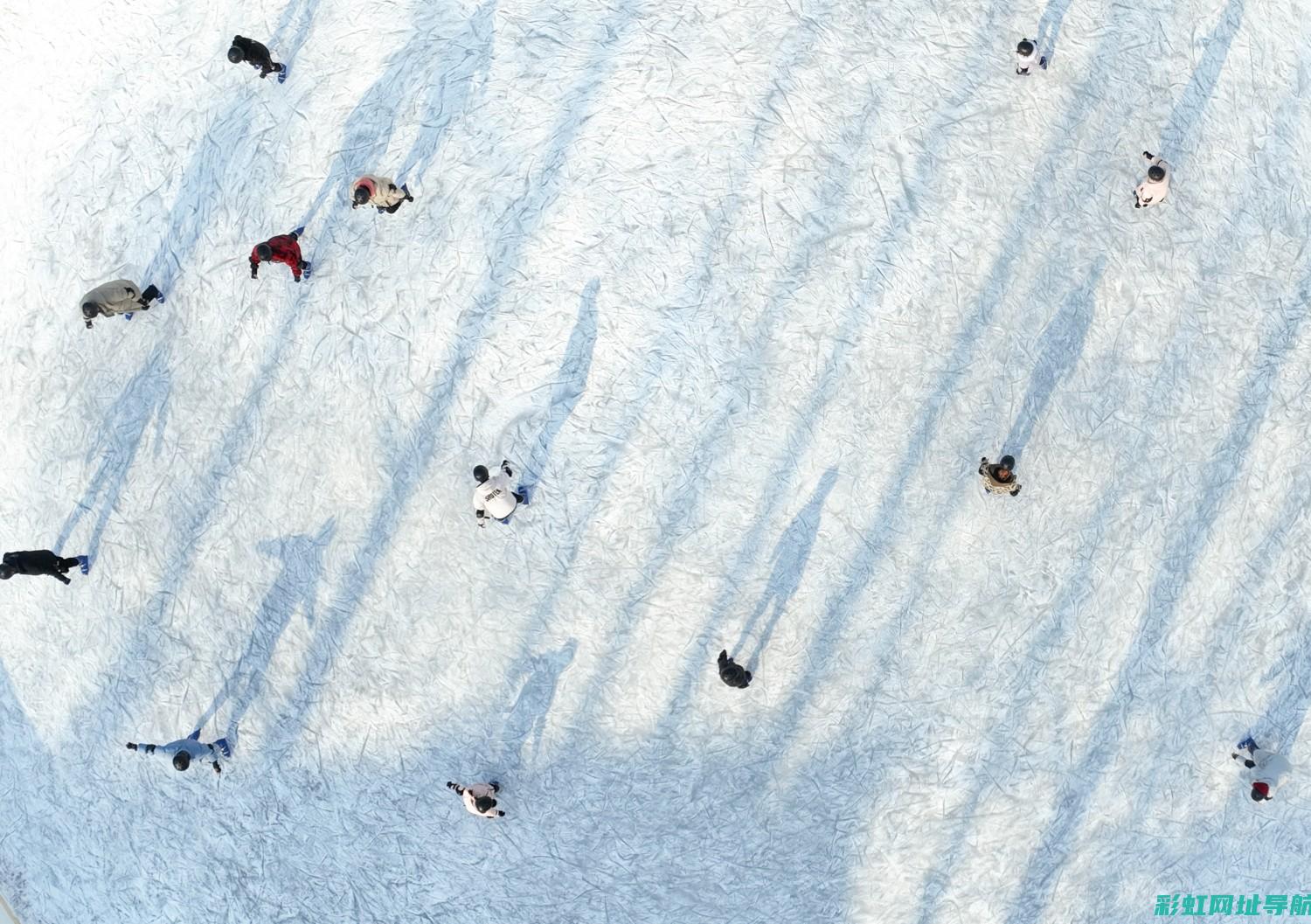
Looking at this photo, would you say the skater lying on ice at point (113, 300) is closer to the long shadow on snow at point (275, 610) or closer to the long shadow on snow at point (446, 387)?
the long shadow on snow at point (275, 610)

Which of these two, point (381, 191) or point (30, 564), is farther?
point (30, 564)

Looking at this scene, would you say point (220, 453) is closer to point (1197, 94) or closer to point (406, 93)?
point (406, 93)

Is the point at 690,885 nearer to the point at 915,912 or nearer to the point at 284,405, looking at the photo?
the point at 915,912

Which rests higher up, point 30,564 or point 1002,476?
point 1002,476

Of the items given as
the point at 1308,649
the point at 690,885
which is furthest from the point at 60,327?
the point at 1308,649

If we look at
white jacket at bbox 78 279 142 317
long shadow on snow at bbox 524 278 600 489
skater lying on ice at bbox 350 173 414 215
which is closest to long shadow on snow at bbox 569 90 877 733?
long shadow on snow at bbox 524 278 600 489

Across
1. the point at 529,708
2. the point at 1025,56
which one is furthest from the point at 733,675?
the point at 1025,56

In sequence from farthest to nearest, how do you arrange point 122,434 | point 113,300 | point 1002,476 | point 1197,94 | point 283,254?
point 122,434
point 1197,94
point 113,300
point 283,254
point 1002,476

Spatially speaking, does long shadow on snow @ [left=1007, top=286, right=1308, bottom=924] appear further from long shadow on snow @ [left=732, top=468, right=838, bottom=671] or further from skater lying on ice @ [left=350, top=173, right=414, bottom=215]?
skater lying on ice @ [left=350, top=173, right=414, bottom=215]
